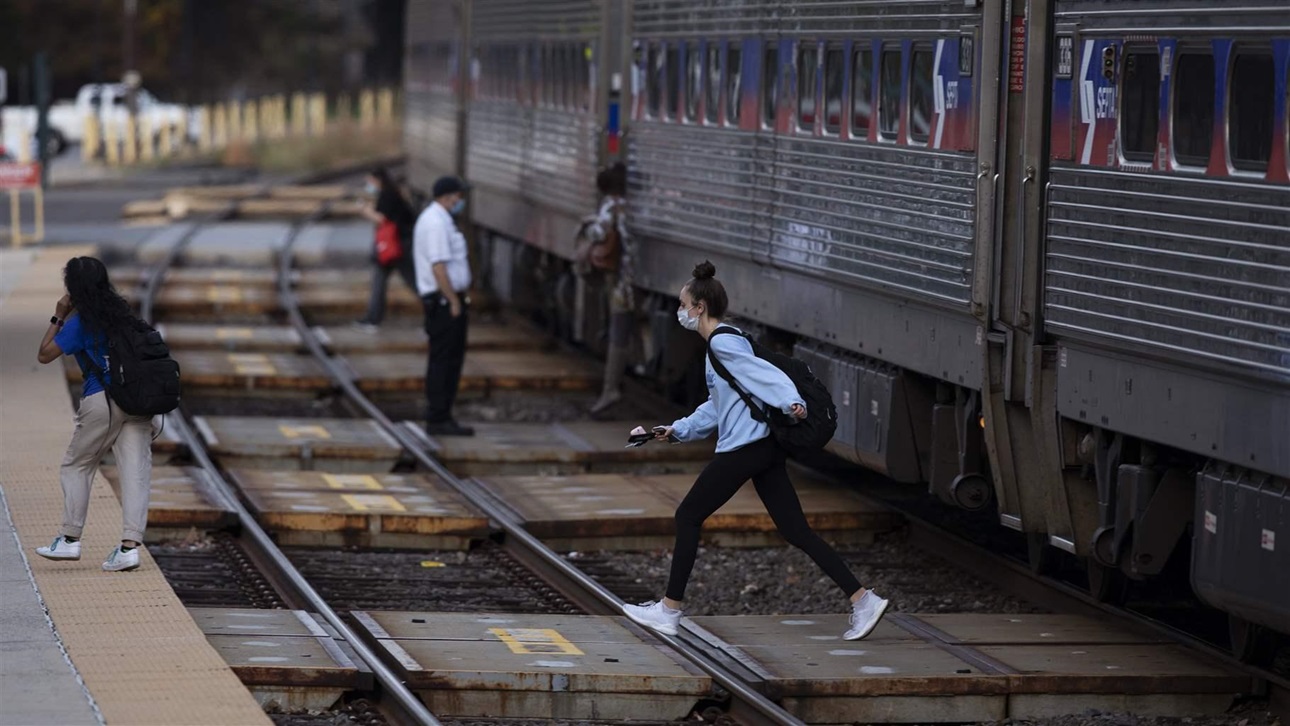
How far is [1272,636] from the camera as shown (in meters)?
8.70

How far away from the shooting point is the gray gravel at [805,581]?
10570mm

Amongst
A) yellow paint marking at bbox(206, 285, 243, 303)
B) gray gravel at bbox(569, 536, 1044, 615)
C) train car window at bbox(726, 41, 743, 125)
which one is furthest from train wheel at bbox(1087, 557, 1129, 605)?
yellow paint marking at bbox(206, 285, 243, 303)

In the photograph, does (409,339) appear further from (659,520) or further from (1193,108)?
(1193,108)

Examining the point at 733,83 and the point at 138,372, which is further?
the point at 733,83

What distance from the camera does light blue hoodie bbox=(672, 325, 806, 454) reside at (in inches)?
348

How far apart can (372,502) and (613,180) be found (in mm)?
3528

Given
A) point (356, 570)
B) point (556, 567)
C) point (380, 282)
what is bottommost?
point (356, 570)

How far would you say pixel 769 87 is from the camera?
1298 cm

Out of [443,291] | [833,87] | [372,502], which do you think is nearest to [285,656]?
[372,502]

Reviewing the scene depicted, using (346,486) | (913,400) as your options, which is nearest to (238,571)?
(346,486)

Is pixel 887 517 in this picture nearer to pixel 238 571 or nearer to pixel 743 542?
pixel 743 542

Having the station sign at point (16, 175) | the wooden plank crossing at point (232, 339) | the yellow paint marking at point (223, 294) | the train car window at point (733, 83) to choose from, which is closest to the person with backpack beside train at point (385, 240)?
the wooden plank crossing at point (232, 339)

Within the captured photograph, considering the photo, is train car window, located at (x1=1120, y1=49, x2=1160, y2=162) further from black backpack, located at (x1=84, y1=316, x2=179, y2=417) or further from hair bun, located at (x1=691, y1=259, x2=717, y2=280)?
black backpack, located at (x1=84, y1=316, x2=179, y2=417)

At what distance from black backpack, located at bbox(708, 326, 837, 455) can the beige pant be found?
2.51 m
